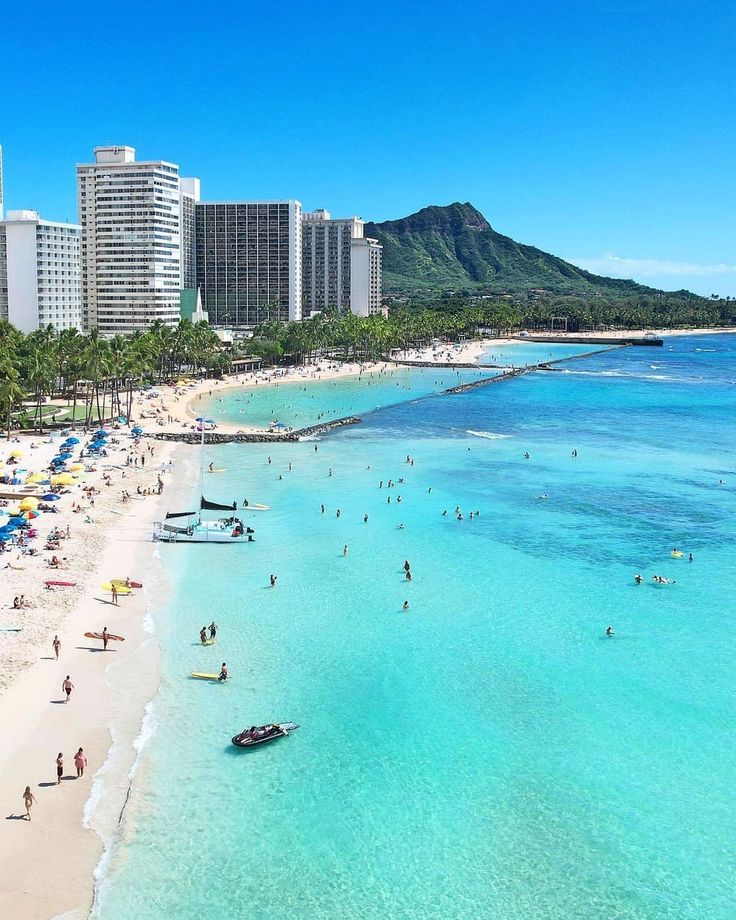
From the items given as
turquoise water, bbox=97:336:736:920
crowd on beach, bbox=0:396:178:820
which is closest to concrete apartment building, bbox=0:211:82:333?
crowd on beach, bbox=0:396:178:820

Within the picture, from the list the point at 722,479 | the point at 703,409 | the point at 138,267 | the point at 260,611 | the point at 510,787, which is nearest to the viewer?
the point at 510,787

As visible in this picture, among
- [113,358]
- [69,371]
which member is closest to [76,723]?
[113,358]

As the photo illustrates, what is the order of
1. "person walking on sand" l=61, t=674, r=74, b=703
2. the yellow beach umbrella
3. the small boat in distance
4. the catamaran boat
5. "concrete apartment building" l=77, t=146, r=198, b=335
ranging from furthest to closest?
1. "concrete apartment building" l=77, t=146, r=198, b=335
2. the yellow beach umbrella
3. the catamaran boat
4. "person walking on sand" l=61, t=674, r=74, b=703
5. the small boat in distance

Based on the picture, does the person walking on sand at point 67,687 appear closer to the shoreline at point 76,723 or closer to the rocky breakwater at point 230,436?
the shoreline at point 76,723

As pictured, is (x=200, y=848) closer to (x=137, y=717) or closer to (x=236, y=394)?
(x=137, y=717)

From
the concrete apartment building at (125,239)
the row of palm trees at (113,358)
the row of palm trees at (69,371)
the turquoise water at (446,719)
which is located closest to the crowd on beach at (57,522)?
the turquoise water at (446,719)

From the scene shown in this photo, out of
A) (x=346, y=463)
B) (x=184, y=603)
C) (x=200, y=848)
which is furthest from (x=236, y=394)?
(x=200, y=848)

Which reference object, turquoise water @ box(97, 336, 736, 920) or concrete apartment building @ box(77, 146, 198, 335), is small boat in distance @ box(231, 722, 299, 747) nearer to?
turquoise water @ box(97, 336, 736, 920)
